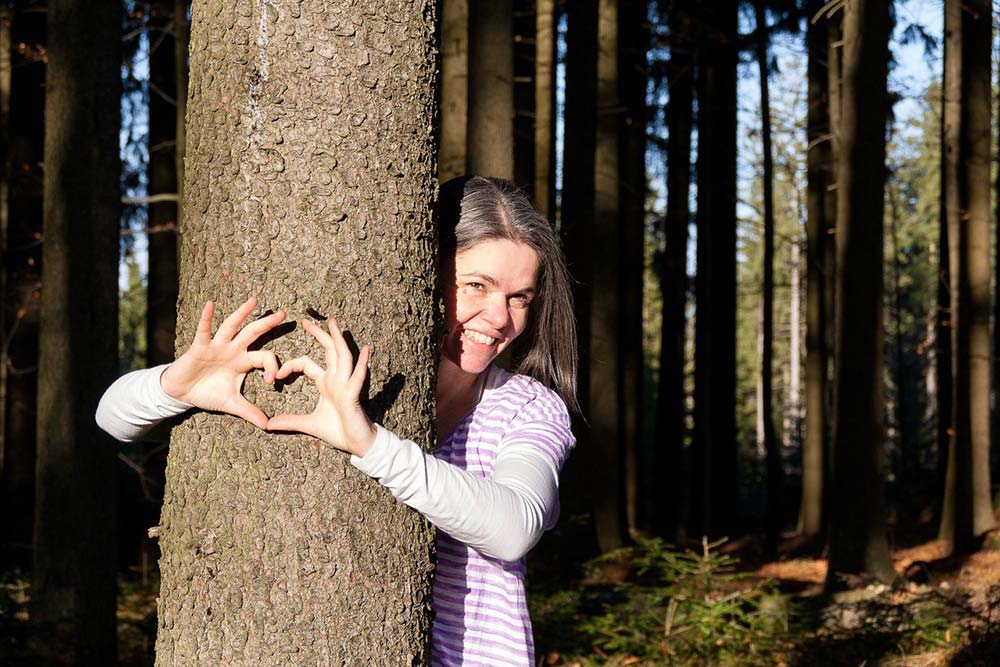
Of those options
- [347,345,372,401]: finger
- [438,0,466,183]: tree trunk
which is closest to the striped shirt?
[347,345,372,401]: finger

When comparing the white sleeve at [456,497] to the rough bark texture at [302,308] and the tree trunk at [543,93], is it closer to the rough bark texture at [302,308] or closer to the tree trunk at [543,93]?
the rough bark texture at [302,308]

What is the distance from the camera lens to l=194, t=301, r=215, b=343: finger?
82.1 inches

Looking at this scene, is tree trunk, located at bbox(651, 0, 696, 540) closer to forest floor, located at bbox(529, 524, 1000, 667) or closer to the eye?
forest floor, located at bbox(529, 524, 1000, 667)

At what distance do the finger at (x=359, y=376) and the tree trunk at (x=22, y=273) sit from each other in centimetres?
1078

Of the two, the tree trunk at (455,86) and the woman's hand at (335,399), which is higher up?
the tree trunk at (455,86)

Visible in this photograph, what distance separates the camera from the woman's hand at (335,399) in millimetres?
2027

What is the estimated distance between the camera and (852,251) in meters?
8.70

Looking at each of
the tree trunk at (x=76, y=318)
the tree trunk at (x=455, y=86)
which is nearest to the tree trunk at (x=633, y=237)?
the tree trunk at (x=455, y=86)

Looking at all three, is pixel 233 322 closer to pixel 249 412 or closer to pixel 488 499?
pixel 249 412

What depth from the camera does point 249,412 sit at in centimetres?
214

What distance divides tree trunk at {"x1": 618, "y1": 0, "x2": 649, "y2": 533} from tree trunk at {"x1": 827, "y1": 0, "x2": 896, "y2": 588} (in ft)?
24.2

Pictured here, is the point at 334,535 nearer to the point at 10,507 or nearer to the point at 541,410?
the point at 541,410

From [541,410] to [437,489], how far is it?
549 millimetres

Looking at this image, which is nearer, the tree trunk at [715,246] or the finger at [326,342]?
the finger at [326,342]
